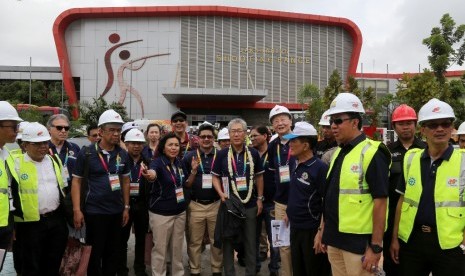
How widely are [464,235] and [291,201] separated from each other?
59.2 inches

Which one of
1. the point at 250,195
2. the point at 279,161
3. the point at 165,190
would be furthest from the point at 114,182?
the point at 279,161

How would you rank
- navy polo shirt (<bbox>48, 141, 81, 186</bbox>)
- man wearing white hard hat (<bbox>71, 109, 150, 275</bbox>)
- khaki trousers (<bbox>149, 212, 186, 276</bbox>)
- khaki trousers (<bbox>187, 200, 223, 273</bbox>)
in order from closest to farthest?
man wearing white hard hat (<bbox>71, 109, 150, 275</bbox>), khaki trousers (<bbox>149, 212, 186, 276</bbox>), khaki trousers (<bbox>187, 200, 223, 273</bbox>), navy polo shirt (<bbox>48, 141, 81, 186</bbox>)

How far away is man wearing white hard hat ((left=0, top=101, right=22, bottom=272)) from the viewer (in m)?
3.16

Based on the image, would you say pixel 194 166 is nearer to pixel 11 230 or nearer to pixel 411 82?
pixel 11 230

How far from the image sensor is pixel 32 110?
67.4 ft

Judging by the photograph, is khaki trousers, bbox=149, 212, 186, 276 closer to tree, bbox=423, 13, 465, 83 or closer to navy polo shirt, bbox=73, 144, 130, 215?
navy polo shirt, bbox=73, 144, 130, 215

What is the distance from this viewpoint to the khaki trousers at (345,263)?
281 centimetres

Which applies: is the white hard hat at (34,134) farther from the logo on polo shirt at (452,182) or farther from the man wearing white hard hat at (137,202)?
the logo on polo shirt at (452,182)

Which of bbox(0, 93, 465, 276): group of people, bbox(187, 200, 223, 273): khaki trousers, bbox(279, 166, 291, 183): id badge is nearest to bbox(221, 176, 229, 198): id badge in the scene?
bbox(0, 93, 465, 276): group of people

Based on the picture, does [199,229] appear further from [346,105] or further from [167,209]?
[346,105]

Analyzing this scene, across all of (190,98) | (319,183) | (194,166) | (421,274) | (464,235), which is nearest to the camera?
(464,235)

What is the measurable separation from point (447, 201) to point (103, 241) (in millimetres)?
3316

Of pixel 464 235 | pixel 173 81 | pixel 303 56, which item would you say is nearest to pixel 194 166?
pixel 464 235

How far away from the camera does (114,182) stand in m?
4.22
